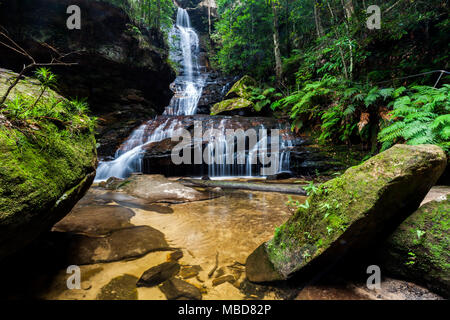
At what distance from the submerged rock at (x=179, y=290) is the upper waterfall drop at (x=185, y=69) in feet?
48.1

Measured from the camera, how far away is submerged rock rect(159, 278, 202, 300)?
1.61m

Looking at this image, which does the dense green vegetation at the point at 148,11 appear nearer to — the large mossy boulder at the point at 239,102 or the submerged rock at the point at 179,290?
the large mossy boulder at the point at 239,102

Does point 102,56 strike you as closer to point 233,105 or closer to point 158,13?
point 158,13

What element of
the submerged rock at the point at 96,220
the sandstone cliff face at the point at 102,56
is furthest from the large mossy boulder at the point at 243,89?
the submerged rock at the point at 96,220

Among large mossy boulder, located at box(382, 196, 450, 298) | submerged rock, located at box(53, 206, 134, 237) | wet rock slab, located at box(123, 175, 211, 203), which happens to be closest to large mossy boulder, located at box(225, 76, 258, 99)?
wet rock slab, located at box(123, 175, 211, 203)

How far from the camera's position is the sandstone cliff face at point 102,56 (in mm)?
8445

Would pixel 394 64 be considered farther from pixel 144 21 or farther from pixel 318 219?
pixel 144 21

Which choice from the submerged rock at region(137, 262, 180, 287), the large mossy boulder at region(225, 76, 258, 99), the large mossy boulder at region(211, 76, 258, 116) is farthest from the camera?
the large mossy boulder at region(225, 76, 258, 99)

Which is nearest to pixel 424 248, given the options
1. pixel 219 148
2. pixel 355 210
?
pixel 355 210

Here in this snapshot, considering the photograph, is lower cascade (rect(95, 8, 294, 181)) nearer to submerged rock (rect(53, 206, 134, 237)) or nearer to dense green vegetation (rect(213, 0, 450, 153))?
dense green vegetation (rect(213, 0, 450, 153))

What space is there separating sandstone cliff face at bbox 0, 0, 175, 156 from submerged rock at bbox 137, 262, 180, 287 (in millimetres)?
7674

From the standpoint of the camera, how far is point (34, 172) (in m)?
1.48
